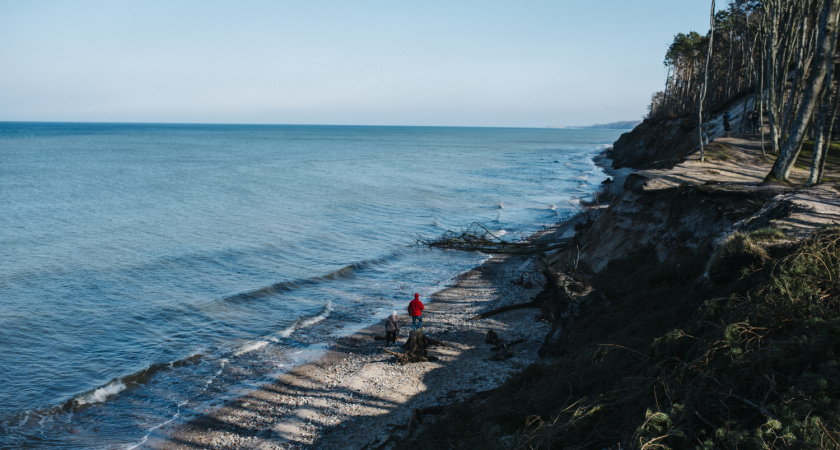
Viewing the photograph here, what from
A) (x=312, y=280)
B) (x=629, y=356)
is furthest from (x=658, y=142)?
(x=629, y=356)

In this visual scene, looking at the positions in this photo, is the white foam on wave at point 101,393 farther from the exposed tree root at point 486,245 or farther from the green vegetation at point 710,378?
the exposed tree root at point 486,245

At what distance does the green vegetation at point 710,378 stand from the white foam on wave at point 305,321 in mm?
10087

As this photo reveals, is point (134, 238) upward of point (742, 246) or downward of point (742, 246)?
downward

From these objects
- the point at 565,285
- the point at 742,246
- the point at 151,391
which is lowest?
the point at 151,391

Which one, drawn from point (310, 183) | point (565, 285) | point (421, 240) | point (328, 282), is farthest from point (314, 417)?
point (310, 183)

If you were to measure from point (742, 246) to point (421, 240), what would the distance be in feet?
83.2

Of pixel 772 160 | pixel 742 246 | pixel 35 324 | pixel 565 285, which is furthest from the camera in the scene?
pixel 772 160

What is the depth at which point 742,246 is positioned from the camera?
29.4 ft

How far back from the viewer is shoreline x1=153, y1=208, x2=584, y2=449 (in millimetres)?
12148

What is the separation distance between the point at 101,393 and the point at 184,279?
1050cm

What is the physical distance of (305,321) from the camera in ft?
66.2

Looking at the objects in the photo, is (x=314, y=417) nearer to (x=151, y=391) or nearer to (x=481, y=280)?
(x=151, y=391)

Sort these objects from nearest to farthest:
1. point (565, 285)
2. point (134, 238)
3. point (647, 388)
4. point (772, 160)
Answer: point (647, 388)
point (565, 285)
point (772, 160)
point (134, 238)

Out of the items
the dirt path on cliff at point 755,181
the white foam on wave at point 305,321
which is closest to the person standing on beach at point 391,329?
the white foam on wave at point 305,321
